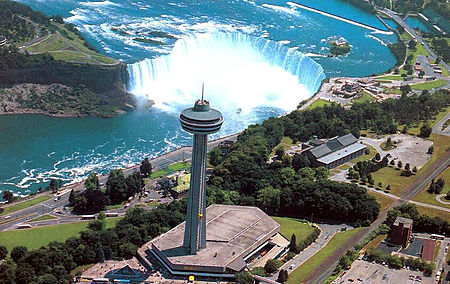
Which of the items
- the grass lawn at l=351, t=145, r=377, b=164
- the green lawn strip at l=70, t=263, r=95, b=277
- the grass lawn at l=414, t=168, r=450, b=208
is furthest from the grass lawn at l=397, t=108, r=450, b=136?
the green lawn strip at l=70, t=263, r=95, b=277

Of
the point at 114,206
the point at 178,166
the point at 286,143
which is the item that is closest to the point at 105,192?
the point at 114,206

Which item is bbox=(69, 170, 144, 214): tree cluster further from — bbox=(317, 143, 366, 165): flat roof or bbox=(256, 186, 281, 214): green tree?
bbox=(317, 143, 366, 165): flat roof

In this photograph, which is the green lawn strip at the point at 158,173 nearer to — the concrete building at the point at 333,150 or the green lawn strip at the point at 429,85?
the concrete building at the point at 333,150

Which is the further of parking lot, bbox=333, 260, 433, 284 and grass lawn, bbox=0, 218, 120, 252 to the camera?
grass lawn, bbox=0, 218, 120, 252

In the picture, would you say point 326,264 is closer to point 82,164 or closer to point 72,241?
point 72,241

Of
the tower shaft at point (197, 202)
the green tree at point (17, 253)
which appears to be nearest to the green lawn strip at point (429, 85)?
the tower shaft at point (197, 202)

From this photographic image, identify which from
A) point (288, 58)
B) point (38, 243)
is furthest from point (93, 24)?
point (38, 243)
